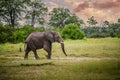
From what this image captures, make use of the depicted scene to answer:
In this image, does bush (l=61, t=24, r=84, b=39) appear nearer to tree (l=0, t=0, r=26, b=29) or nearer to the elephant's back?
the elephant's back

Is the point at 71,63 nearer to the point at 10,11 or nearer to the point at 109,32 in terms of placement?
the point at 10,11

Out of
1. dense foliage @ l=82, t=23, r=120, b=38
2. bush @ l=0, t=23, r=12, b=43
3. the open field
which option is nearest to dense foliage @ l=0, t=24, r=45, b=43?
bush @ l=0, t=23, r=12, b=43

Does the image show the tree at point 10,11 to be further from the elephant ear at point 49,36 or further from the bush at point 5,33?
the elephant ear at point 49,36

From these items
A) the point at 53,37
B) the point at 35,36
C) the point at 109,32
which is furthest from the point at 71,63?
the point at 109,32

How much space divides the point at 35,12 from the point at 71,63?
286cm

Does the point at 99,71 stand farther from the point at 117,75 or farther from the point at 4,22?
the point at 4,22

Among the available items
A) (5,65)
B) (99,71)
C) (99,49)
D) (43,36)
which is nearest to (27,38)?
(43,36)

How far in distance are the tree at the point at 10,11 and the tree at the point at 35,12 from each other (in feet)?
0.95

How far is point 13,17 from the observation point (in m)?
9.95

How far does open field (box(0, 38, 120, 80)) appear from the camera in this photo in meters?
7.75

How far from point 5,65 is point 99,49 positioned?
11.4ft

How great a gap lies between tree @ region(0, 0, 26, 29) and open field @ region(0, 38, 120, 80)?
29.3 inches

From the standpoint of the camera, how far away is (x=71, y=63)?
30.1ft

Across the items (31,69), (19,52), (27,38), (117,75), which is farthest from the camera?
(19,52)
